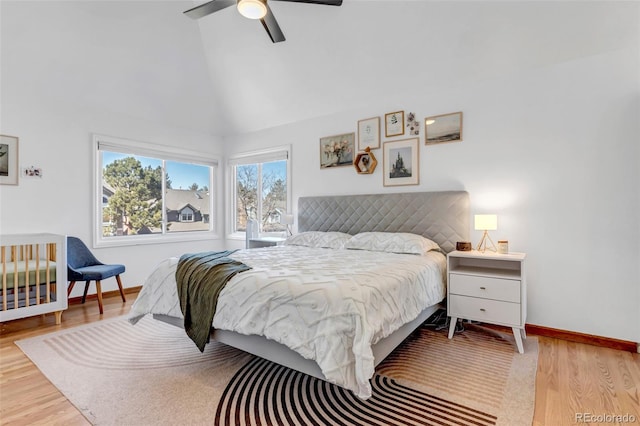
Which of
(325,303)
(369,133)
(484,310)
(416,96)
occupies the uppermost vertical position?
(416,96)

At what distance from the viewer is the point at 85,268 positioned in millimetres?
3926

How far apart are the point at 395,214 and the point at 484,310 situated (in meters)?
1.51

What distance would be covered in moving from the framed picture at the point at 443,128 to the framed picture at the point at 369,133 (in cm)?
63

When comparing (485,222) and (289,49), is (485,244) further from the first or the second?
(289,49)

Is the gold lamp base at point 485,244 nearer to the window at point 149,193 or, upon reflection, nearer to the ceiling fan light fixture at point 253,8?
the ceiling fan light fixture at point 253,8

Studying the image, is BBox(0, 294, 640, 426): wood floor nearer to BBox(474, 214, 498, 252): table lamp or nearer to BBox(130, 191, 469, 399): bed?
BBox(130, 191, 469, 399): bed

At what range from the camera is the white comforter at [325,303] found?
1.73 metres

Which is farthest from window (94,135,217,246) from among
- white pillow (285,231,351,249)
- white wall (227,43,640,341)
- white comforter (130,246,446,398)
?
white wall (227,43,640,341)

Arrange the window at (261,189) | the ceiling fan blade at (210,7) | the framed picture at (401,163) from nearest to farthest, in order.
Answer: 1. the ceiling fan blade at (210,7)
2. the framed picture at (401,163)
3. the window at (261,189)

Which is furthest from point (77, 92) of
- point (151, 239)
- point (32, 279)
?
point (32, 279)

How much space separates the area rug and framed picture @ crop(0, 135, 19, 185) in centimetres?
189

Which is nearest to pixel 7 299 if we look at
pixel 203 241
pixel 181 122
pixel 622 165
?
pixel 203 241

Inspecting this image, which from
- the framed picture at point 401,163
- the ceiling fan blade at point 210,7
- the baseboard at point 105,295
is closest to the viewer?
the ceiling fan blade at point 210,7

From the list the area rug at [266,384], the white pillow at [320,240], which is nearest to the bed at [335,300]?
the area rug at [266,384]
